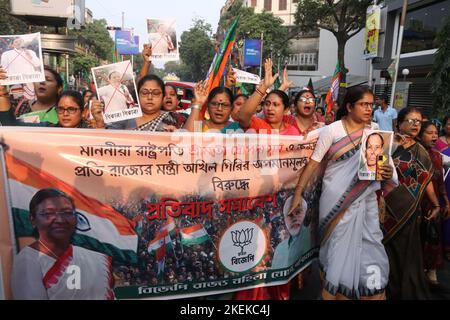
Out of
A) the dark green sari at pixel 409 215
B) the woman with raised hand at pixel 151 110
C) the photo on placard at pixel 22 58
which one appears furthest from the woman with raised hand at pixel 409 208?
the photo on placard at pixel 22 58

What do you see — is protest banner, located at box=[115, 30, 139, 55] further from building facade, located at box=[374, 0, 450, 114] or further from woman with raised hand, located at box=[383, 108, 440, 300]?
building facade, located at box=[374, 0, 450, 114]

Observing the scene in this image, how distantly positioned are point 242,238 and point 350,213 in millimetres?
762

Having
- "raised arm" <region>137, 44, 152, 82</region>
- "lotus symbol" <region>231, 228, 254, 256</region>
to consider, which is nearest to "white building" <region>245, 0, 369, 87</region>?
"raised arm" <region>137, 44, 152, 82</region>

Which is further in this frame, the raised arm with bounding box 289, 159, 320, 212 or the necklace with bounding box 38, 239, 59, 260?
the raised arm with bounding box 289, 159, 320, 212

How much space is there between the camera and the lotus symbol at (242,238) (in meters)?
2.53

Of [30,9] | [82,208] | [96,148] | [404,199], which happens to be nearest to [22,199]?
[82,208]

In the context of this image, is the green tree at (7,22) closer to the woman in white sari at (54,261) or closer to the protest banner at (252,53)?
the protest banner at (252,53)

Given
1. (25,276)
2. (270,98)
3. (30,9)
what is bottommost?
(25,276)

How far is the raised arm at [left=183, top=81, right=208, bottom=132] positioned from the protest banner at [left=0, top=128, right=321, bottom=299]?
411 millimetres

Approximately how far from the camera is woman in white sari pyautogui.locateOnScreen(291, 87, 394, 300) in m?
2.57

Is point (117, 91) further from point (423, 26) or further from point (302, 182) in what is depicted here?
point (423, 26)

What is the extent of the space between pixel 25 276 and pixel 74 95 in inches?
51.2

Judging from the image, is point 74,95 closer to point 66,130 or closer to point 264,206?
point 66,130

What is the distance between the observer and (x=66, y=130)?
2287mm
